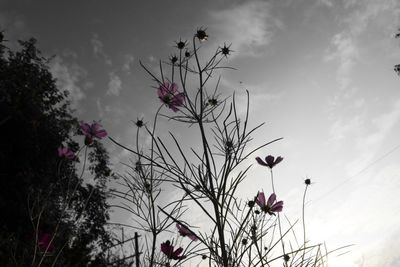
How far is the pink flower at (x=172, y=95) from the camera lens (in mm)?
1296

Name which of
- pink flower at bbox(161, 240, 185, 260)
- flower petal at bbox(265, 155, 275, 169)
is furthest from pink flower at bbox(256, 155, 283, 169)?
pink flower at bbox(161, 240, 185, 260)

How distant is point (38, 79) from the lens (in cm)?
988

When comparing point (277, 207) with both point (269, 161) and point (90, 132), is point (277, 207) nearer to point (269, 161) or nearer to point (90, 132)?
point (269, 161)

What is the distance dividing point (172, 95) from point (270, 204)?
82 cm

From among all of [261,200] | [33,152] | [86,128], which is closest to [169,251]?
[261,200]

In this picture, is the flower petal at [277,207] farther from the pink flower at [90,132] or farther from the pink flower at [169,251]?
the pink flower at [90,132]

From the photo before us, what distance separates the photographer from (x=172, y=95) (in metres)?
1.33

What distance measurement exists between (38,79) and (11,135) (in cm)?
236

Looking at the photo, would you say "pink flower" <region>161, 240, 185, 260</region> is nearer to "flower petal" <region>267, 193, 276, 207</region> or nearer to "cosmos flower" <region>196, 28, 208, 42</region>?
"flower petal" <region>267, 193, 276, 207</region>

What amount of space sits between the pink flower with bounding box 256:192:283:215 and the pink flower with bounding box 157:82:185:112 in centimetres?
70

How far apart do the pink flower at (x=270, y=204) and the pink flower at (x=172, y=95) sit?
2.29 feet

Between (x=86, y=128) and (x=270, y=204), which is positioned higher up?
(x=86, y=128)

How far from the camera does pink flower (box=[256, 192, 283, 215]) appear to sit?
1.63 m

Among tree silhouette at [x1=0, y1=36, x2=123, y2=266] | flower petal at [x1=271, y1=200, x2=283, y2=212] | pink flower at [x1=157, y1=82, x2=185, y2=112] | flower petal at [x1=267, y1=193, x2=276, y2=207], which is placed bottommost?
flower petal at [x1=271, y1=200, x2=283, y2=212]
